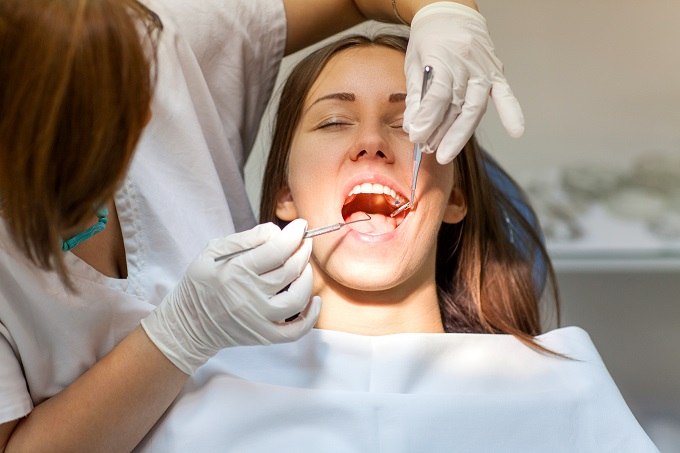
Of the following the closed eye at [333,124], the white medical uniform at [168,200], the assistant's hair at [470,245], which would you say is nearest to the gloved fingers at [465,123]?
the closed eye at [333,124]

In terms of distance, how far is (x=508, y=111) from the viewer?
5.07 ft

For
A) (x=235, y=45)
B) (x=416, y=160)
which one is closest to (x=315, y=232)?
(x=416, y=160)

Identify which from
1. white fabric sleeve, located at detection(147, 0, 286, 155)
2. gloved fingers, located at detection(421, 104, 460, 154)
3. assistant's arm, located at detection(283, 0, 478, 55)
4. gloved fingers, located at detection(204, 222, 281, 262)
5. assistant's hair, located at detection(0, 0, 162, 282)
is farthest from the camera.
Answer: assistant's arm, located at detection(283, 0, 478, 55)

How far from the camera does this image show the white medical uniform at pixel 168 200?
4.65ft

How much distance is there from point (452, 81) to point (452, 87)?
0.01m

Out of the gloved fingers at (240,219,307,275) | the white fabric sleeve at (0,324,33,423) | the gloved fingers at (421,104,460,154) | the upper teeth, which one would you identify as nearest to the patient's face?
the upper teeth

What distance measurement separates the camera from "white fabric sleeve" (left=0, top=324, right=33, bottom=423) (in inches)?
54.3

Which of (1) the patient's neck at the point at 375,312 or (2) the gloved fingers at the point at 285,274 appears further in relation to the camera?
(1) the patient's neck at the point at 375,312

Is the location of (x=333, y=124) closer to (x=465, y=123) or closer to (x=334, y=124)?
(x=334, y=124)

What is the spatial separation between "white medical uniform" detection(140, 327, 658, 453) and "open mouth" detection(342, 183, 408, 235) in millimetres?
212

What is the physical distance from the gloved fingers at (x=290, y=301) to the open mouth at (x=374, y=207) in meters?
0.25

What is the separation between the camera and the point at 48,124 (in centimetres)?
109

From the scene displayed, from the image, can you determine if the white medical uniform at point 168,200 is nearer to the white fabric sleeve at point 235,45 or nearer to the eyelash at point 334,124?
the white fabric sleeve at point 235,45

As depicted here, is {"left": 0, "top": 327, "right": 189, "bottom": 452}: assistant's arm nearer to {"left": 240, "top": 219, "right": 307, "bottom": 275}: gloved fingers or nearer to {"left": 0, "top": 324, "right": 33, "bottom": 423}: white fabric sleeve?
{"left": 0, "top": 324, "right": 33, "bottom": 423}: white fabric sleeve
